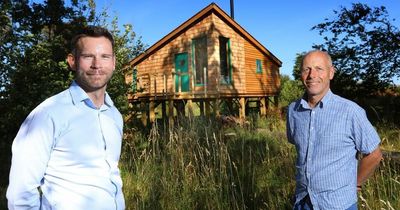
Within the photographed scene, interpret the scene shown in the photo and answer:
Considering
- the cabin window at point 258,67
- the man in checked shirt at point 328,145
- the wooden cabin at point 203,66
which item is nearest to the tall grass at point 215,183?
the man in checked shirt at point 328,145

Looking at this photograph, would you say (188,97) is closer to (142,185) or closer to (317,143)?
(142,185)

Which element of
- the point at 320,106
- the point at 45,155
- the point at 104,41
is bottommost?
the point at 45,155

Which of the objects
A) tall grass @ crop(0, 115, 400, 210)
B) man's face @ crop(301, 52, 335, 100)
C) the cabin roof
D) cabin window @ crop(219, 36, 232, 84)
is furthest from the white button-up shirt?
cabin window @ crop(219, 36, 232, 84)

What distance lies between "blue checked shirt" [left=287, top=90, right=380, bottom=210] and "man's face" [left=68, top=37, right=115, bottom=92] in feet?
4.75

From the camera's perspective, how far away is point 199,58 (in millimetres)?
19266

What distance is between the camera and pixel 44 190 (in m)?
1.90

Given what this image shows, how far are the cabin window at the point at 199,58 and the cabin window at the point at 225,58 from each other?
3.87 ft

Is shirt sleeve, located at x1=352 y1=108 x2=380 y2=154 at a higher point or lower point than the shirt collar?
lower

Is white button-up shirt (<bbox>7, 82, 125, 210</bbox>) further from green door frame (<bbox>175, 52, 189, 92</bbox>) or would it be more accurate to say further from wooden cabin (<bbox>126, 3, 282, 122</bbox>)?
green door frame (<bbox>175, 52, 189, 92</bbox>)

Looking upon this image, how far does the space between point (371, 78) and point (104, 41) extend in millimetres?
15695

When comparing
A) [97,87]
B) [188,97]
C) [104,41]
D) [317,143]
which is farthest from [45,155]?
[188,97]

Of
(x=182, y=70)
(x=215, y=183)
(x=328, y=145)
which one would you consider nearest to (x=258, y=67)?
(x=182, y=70)

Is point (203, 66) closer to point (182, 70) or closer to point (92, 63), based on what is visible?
point (182, 70)

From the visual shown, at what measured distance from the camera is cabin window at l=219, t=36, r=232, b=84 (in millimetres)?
19691
